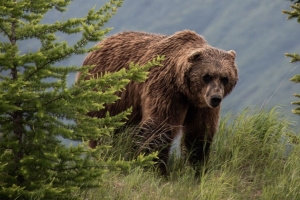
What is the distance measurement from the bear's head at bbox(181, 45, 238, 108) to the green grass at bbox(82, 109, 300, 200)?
0.82 meters

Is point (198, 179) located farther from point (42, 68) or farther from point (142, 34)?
point (42, 68)

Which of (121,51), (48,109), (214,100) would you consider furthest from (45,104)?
(121,51)

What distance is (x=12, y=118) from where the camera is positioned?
500 centimetres

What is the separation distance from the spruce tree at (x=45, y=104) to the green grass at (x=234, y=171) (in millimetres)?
706

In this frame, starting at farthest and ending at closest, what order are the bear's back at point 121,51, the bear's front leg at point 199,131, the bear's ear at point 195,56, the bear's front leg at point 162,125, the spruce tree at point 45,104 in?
the bear's back at point 121,51 < the bear's front leg at point 199,131 < the bear's front leg at point 162,125 < the bear's ear at point 195,56 < the spruce tree at point 45,104

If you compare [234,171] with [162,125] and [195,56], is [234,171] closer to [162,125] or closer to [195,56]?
[162,125]

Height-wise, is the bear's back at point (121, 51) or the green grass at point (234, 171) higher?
the bear's back at point (121, 51)

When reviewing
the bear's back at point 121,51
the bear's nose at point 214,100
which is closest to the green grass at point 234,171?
the bear's nose at point 214,100

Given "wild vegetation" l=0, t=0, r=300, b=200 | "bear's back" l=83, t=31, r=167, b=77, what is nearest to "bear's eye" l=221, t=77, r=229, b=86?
"bear's back" l=83, t=31, r=167, b=77

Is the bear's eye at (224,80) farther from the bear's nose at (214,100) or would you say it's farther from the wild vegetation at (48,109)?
the wild vegetation at (48,109)

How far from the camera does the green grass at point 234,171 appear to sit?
19.8 ft

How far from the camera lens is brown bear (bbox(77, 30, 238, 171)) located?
714 cm

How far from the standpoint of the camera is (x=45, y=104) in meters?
4.80

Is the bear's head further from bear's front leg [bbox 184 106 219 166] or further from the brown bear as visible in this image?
bear's front leg [bbox 184 106 219 166]
